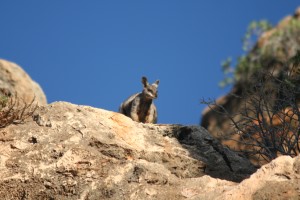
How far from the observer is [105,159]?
10.1 m

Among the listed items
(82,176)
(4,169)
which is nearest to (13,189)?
(4,169)

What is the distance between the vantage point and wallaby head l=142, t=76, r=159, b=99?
55.4 feet

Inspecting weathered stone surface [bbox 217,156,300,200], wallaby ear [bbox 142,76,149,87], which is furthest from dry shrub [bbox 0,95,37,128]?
wallaby ear [bbox 142,76,149,87]

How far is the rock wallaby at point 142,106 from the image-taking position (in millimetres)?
16438

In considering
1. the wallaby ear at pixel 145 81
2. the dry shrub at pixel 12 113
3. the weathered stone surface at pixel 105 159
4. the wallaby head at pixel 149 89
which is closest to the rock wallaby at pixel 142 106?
the wallaby head at pixel 149 89

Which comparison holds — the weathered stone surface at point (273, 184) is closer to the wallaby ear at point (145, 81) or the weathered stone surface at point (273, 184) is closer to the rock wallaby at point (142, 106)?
the rock wallaby at point (142, 106)

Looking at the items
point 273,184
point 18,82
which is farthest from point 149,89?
point 273,184

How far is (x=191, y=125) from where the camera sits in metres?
12.6

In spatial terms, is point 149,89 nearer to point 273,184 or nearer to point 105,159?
point 105,159

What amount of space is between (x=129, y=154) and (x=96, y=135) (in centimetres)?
68

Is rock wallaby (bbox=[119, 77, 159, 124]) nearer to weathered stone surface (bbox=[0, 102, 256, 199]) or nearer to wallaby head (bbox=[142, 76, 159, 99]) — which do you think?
wallaby head (bbox=[142, 76, 159, 99])

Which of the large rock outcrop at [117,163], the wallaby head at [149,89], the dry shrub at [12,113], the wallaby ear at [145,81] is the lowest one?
the large rock outcrop at [117,163]

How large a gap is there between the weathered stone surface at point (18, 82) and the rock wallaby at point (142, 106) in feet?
8.43

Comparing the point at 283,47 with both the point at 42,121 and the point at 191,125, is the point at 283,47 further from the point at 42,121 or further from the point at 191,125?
the point at 42,121
